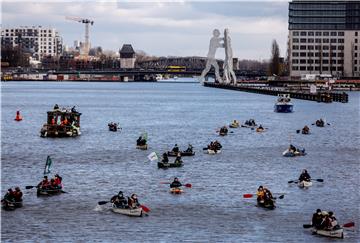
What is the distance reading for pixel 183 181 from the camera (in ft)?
244

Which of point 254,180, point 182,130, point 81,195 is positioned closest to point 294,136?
point 182,130

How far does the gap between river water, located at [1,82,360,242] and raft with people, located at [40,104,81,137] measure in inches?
62.6

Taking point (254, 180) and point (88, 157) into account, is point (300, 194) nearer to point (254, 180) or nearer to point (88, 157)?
point (254, 180)

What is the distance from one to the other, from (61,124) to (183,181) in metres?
41.1

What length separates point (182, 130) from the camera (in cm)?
13125

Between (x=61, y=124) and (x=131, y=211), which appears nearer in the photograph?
(x=131, y=211)

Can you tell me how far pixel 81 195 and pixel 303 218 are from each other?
17.0 m

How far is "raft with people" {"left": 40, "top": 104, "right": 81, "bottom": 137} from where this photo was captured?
110 metres

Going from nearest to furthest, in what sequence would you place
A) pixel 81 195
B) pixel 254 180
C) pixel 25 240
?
pixel 25 240, pixel 81 195, pixel 254 180

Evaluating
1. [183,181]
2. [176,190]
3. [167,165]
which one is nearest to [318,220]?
[176,190]

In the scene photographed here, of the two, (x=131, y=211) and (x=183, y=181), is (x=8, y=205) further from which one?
(x=183, y=181)

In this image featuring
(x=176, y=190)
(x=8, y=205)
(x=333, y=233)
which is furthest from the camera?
(x=176, y=190)

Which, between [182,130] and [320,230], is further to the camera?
[182,130]

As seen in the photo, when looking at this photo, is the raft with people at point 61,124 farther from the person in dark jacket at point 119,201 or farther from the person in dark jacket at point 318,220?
the person in dark jacket at point 318,220
